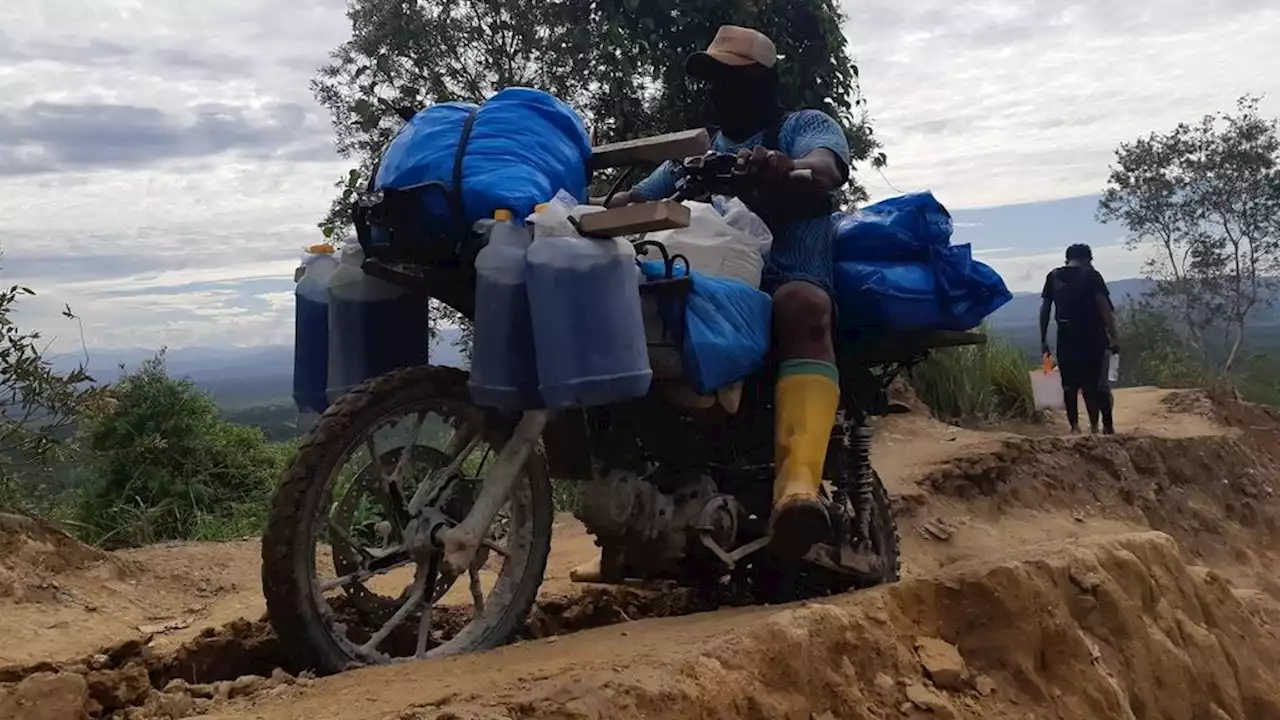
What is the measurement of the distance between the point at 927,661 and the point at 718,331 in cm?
119

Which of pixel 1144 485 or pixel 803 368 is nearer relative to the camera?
pixel 803 368

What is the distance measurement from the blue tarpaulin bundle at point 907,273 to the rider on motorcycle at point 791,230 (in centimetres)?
11

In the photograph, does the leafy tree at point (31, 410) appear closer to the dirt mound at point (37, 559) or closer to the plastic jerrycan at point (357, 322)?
the dirt mound at point (37, 559)

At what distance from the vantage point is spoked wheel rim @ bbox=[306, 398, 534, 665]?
9.06ft

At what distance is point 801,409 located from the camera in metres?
3.41

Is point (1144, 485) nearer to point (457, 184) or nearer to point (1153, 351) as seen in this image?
point (457, 184)

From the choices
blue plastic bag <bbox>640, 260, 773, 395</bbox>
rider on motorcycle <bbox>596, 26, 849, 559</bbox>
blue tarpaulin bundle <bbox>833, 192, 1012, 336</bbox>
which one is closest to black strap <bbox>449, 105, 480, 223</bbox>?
blue plastic bag <bbox>640, 260, 773, 395</bbox>

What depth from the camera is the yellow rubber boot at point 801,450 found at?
331cm

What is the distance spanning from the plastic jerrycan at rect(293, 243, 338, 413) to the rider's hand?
125 centimetres

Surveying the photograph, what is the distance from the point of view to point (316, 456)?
2.64 m

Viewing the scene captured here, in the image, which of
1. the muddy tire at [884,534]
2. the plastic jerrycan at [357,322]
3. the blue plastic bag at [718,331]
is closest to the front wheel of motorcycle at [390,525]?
the plastic jerrycan at [357,322]

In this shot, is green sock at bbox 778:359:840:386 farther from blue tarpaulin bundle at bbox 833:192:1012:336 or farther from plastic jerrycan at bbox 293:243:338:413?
plastic jerrycan at bbox 293:243:338:413

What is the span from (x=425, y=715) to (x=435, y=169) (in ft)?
4.45

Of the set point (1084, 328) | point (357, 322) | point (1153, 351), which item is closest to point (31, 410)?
point (357, 322)
